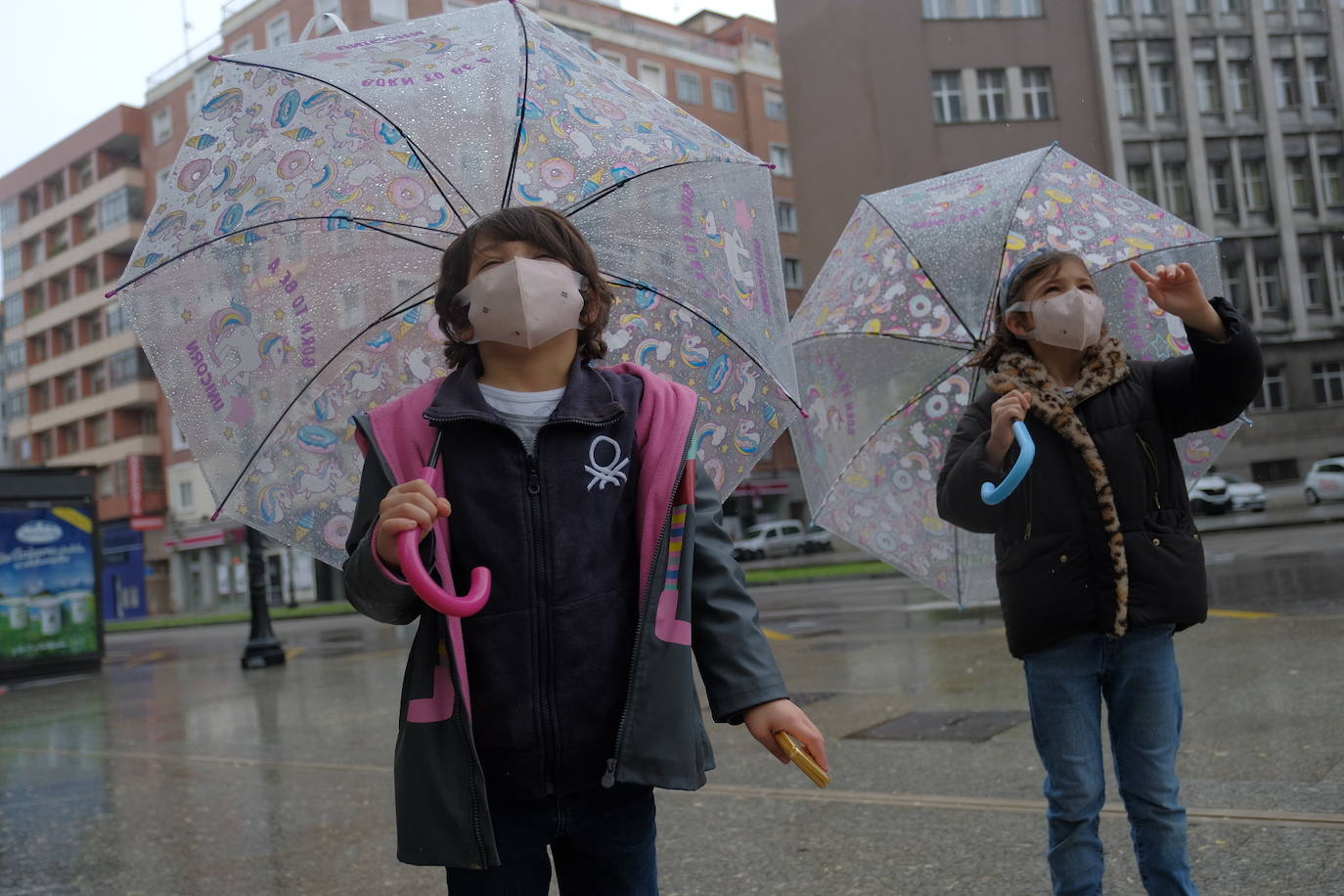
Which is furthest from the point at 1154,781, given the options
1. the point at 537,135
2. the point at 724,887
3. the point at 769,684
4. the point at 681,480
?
the point at 537,135

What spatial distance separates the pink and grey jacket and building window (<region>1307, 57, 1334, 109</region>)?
4833 cm

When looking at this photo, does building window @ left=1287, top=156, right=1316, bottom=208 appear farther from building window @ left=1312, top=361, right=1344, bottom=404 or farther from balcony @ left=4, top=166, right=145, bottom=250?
balcony @ left=4, top=166, right=145, bottom=250

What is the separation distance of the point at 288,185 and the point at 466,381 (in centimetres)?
104

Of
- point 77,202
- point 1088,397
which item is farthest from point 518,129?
point 77,202

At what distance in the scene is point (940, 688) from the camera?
7.64 m

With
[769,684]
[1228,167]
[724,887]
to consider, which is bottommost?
[724,887]

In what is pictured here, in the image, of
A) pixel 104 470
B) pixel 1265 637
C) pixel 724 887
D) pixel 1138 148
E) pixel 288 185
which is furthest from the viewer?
pixel 104 470

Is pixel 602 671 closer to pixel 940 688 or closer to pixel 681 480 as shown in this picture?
pixel 681 480

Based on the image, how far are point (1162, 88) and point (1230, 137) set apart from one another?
2991mm

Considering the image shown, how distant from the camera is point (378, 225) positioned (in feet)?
9.70

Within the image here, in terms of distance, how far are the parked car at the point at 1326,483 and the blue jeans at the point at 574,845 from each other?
32.0m

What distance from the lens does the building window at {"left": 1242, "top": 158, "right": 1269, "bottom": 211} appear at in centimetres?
4275

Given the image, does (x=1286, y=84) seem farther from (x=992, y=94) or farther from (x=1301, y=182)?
(x=992, y=94)

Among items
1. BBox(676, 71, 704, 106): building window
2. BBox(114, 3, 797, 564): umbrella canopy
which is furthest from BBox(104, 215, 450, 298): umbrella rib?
BBox(676, 71, 704, 106): building window
